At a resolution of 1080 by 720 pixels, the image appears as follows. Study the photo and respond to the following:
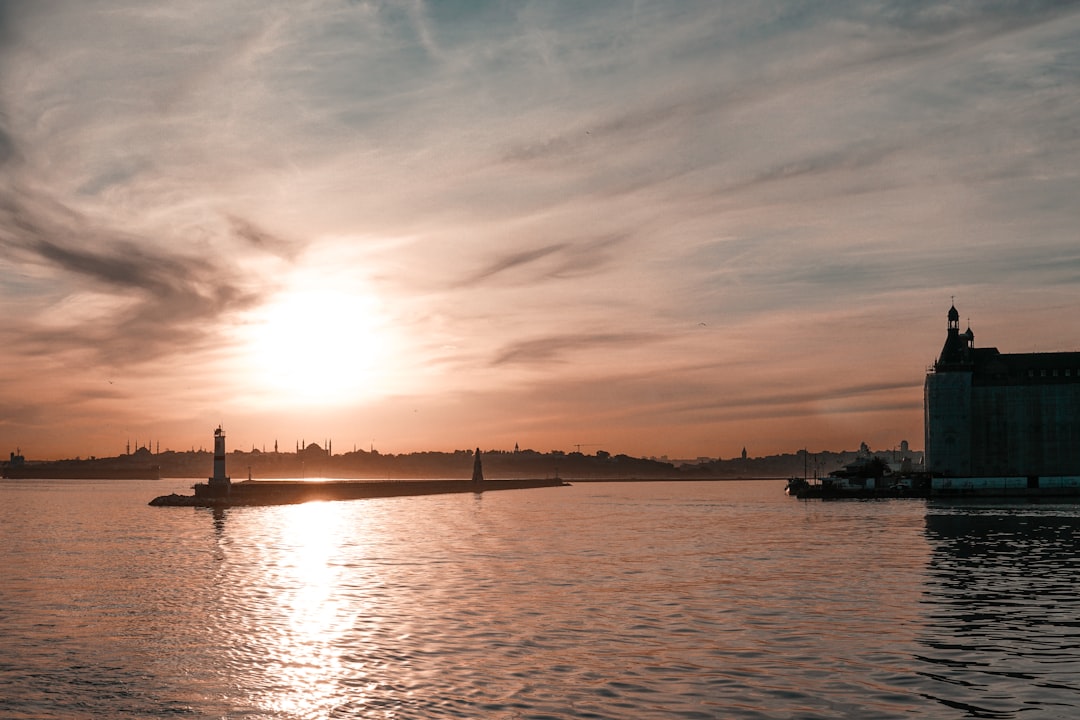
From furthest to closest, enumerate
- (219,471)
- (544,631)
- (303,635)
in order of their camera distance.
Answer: (219,471), (544,631), (303,635)

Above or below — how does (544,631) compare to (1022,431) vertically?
below

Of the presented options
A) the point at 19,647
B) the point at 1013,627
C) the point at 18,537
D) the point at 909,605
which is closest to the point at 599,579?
the point at 909,605

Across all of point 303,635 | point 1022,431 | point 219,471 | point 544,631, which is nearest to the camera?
point 303,635

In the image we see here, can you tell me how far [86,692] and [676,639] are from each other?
1783 cm

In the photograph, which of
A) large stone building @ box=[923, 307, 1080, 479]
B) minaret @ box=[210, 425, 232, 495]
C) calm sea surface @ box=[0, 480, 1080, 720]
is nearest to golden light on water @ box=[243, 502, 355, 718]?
calm sea surface @ box=[0, 480, 1080, 720]

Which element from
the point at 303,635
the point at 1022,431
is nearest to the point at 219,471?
the point at 303,635

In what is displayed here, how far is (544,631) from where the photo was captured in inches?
1355

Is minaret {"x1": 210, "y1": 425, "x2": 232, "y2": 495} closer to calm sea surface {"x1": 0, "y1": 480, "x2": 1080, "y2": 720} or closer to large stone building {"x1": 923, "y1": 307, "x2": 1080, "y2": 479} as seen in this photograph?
calm sea surface {"x1": 0, "y1": 480, "x2": 1080, "y2": 720}

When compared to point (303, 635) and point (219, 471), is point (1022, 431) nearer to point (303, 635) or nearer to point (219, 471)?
point (219, 471)

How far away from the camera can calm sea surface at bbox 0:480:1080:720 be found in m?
24.4

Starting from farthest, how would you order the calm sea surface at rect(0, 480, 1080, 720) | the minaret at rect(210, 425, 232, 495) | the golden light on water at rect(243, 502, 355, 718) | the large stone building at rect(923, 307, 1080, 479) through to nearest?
1. the large stone building at rect(923, 307, 1080, 479)
2. the minaret at rect(210, 425, 232, 495)
3. the golden light on water at rect(243, 502, 355, 718)
4. the calm sea surface at rect(0, 480, 1080, 720)

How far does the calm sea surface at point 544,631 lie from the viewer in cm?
2444

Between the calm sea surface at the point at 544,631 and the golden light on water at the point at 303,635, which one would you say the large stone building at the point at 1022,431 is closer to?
the calm sea surface at the point at 544,631

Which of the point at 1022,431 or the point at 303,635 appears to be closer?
the point at 303,635
